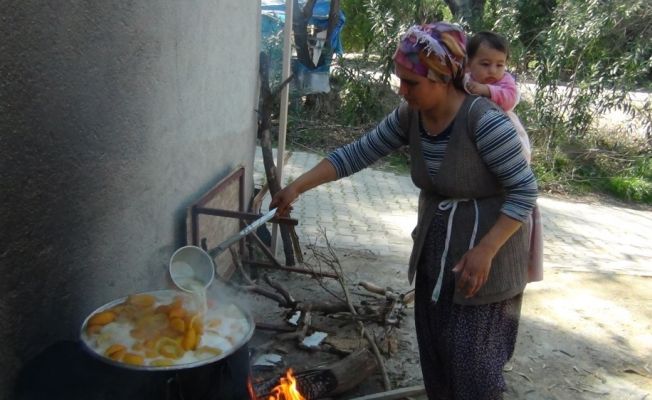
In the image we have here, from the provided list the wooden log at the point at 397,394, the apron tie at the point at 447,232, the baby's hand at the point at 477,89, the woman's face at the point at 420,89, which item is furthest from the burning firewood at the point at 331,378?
the baby's hand at the point at 477,89

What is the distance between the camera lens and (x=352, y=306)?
4.39 meters

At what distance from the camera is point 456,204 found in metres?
2.70

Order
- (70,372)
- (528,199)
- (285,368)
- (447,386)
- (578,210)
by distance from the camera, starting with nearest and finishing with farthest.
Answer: (70,372) < (528,199) < (447,386) < (285,368) < (578,210)

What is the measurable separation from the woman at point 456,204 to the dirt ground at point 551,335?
3.63ft

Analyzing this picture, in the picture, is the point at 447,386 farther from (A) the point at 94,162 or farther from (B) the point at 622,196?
(B) the point at 622,196

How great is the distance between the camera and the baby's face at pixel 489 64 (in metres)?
3.23

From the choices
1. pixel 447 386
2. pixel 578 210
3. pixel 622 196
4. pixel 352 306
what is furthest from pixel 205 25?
pixel 622 196

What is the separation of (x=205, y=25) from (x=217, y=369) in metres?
2.49

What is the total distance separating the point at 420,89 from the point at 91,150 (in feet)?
4.78

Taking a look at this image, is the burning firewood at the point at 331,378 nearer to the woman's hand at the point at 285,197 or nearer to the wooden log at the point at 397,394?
the wooden log at the point at 397,394

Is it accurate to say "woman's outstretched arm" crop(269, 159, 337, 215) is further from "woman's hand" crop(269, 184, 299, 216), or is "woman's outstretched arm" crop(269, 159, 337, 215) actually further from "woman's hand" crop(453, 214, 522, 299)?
"woman's hand" crop(453, 214, 522, 299)

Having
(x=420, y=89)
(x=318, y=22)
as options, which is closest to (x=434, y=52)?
(x=420, y=89)

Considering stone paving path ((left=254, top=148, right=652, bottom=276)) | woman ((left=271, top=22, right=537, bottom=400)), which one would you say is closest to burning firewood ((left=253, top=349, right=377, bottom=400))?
woman ((left=271, top=22, right=537, bottom=400))

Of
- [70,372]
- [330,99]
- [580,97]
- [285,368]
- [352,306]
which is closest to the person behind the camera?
[70,372]
